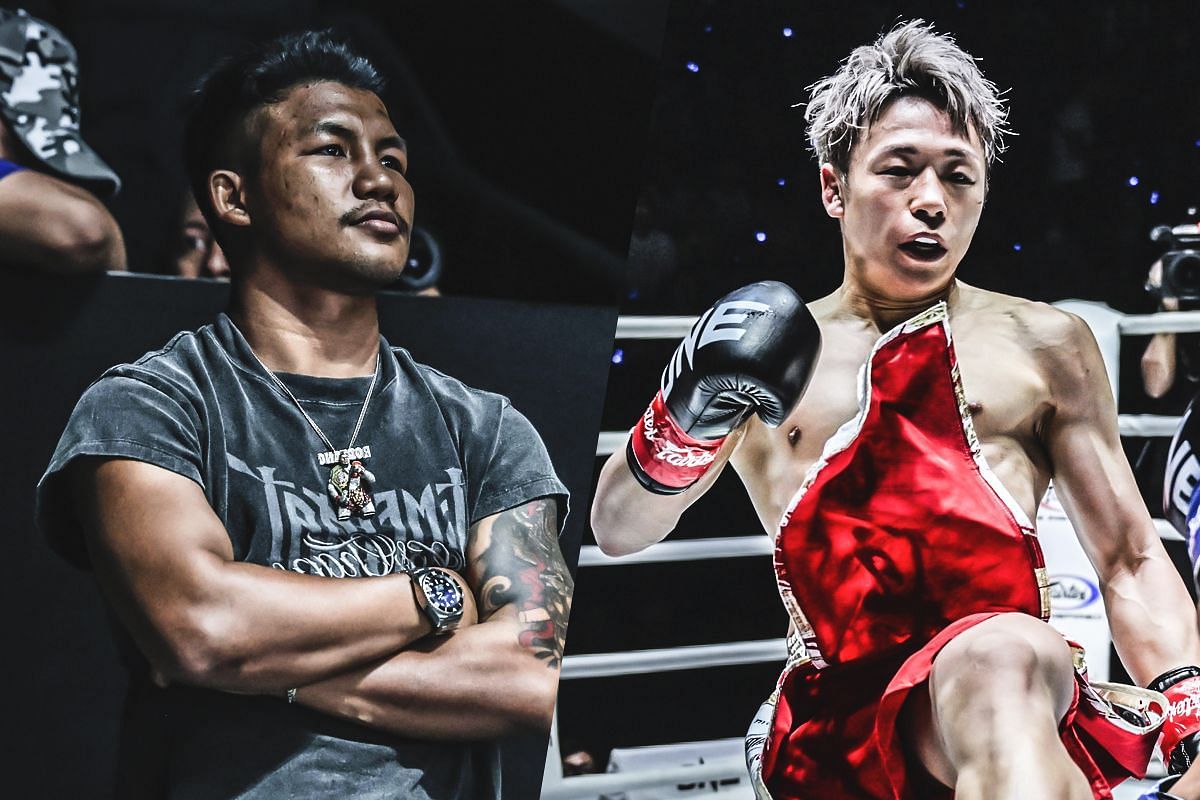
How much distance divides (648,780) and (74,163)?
56.9 inches

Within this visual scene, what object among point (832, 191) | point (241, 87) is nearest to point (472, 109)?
point (241, 87)

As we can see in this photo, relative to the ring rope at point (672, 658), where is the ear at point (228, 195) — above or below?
above

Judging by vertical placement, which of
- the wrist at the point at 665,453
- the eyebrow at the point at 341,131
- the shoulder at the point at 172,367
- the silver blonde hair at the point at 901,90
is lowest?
the wrist at the point at 665,453

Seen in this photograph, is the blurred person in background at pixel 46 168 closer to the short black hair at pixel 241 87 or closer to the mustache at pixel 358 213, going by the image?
the short black hair at pixel 241 87

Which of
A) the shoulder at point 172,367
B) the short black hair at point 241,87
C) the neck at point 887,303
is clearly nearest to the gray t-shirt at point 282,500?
the shoulder at point 172,367

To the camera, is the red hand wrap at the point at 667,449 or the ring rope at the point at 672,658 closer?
the red hand wrap at the point at 667,449

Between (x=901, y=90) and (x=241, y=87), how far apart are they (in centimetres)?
114

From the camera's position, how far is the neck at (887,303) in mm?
2176

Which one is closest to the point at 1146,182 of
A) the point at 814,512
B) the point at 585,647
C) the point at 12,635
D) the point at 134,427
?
the point at 814,512

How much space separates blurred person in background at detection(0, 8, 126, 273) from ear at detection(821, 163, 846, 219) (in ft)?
3.94

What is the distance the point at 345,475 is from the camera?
7.16ft

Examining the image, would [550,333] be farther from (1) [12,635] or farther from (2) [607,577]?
(1) [12,635]

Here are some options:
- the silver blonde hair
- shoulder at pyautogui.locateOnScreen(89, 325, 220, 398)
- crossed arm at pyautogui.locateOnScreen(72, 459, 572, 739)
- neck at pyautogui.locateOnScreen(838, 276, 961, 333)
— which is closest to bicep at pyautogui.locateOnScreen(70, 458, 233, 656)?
crossed arm at pyautogui.locateOnScreen(72, 459, 572, 739)

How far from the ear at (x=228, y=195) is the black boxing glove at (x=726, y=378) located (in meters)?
0.79
